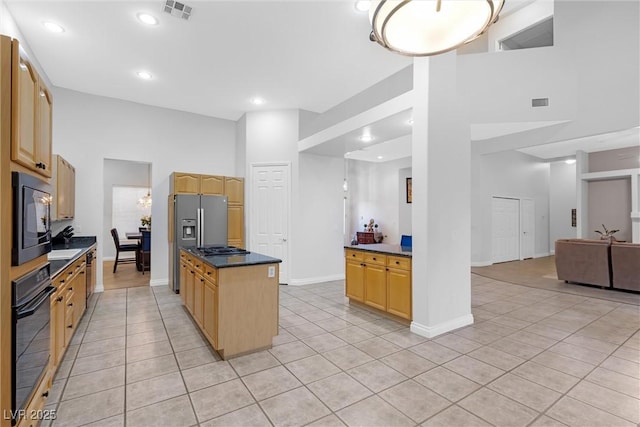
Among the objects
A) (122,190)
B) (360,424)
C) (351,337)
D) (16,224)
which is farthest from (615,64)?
(122,190)

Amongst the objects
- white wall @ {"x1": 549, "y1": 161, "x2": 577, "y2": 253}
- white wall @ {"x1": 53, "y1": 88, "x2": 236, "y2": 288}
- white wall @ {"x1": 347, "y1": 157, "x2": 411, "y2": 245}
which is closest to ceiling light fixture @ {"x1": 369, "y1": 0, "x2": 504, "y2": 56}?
white wall @ {"x1": 53, "y1": 88, "x2": 236, "y2": 288}

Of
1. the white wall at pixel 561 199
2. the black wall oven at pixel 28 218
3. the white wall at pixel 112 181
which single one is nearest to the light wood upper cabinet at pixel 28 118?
the black wall oven at pixel 28 218

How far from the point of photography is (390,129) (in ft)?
14.3

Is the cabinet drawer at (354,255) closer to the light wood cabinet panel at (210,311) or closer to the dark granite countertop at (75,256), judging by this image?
the light wood cabinet panel at (210,311)

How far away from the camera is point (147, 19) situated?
3.30m

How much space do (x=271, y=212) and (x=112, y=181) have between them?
Answer: 20.1 feet

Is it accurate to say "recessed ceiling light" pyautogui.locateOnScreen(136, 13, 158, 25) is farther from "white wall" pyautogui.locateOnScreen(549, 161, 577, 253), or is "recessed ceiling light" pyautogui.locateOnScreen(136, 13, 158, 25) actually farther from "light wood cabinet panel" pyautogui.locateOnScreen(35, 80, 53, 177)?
"white wall" pyautogui.locateOnScreen(549, 161, 577, 253)

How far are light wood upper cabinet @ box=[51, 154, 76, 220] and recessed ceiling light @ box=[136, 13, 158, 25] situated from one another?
7.07 feet

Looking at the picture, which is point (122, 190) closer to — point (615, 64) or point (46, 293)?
point (46, 293)

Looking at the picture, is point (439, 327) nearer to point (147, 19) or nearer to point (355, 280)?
point (355, 280)

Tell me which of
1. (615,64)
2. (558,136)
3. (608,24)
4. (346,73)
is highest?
(608,24)

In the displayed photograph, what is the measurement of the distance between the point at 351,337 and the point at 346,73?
363cm

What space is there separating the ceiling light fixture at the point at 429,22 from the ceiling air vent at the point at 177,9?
2290mm

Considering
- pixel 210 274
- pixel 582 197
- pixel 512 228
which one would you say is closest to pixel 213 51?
pixel 210 274
